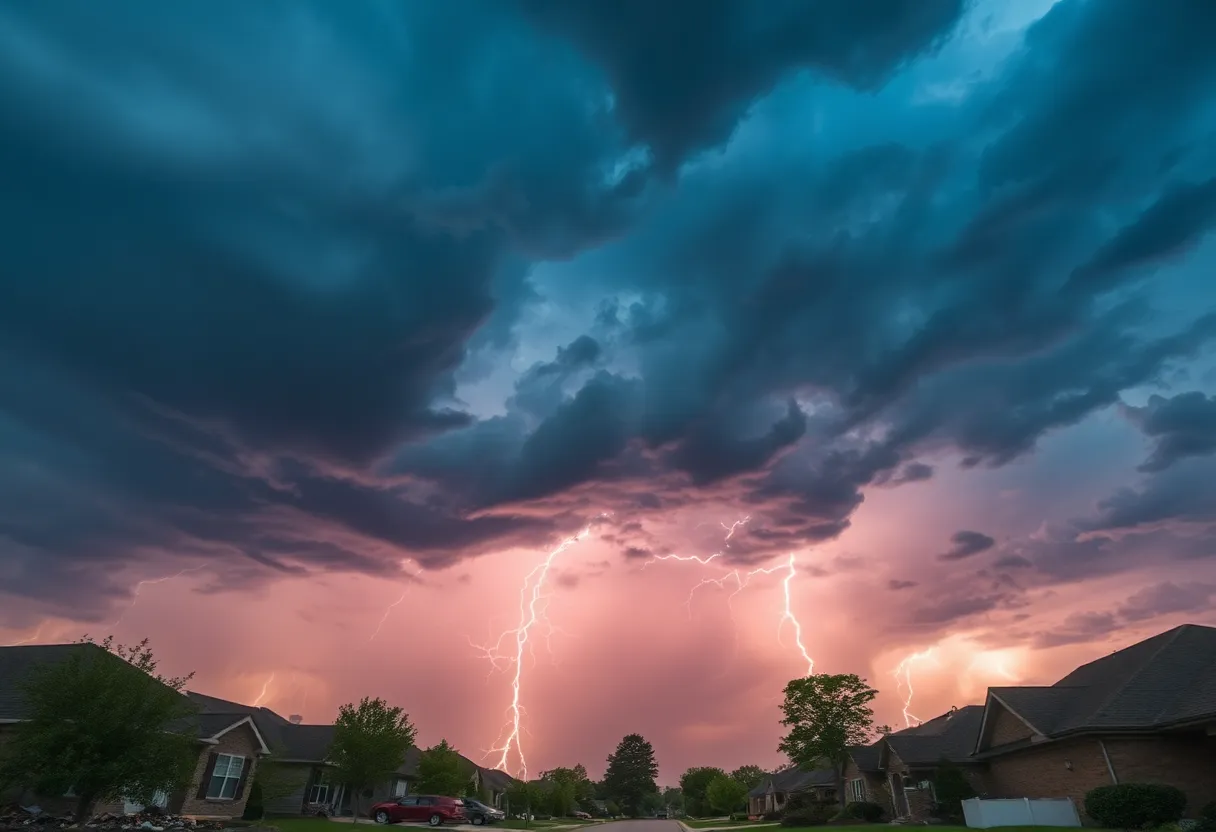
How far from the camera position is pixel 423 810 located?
36.0m

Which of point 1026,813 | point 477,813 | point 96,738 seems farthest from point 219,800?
point 1026,813

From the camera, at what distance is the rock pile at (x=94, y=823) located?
19.4 m

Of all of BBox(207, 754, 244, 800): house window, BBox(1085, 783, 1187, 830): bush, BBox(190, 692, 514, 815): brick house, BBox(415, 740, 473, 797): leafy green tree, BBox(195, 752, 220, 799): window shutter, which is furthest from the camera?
BBox(415, 740, 473, 797): leafy green tree

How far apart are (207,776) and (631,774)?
110 m

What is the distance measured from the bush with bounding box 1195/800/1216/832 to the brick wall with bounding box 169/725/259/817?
3810cm

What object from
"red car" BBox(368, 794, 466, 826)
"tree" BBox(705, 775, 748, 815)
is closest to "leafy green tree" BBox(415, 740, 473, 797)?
"red car" BBox(368, 794, 466, 826)

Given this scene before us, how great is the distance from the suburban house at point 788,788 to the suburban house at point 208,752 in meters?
42.7

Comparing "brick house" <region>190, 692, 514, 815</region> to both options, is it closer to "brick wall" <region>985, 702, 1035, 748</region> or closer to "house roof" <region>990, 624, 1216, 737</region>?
"brick wall" <region>985, 702, 1035, 748</region>

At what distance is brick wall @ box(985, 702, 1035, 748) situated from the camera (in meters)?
31.4

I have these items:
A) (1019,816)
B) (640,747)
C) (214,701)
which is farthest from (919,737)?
(640,747)

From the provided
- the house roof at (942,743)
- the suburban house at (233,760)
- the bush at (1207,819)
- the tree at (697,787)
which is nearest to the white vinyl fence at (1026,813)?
the bush at (1207,819)

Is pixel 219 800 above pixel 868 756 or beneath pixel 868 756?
beneath

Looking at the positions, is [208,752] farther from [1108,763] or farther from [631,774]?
[631,774]

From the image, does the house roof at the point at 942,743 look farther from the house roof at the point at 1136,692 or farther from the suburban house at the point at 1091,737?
the house roof at the point at 1136,692
